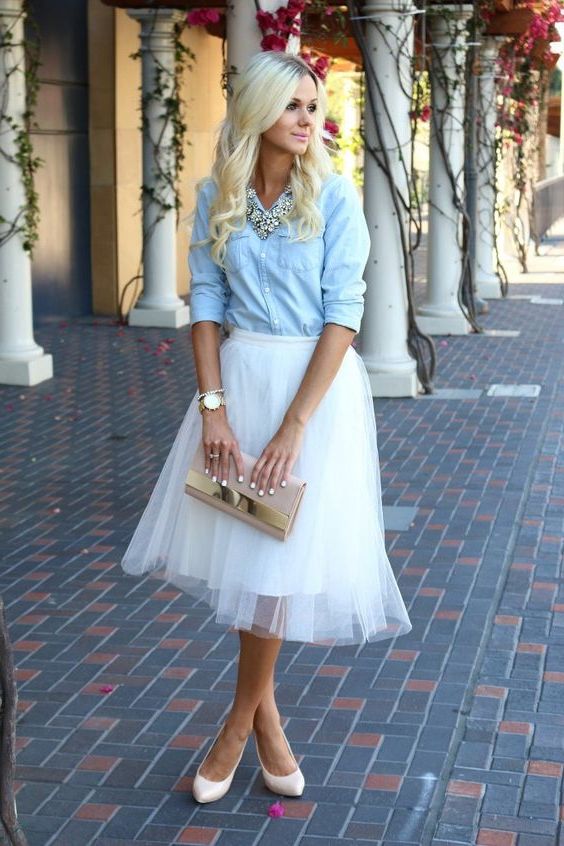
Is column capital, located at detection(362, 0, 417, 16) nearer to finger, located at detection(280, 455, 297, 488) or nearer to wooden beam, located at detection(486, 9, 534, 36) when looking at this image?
wooden beam, located at detection(486, 9, 534, 36)

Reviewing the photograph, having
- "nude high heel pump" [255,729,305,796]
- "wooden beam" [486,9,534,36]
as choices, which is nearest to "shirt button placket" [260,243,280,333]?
"nude high heel pump" [255,729,305,796]

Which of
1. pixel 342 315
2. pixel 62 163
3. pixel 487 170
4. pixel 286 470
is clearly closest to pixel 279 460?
pixel 286 470

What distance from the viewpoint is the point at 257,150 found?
3.36m

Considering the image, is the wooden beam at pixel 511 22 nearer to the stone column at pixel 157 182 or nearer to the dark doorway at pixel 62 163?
the stone column at pixel 157 182

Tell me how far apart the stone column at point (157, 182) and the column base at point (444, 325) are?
93.3 inches

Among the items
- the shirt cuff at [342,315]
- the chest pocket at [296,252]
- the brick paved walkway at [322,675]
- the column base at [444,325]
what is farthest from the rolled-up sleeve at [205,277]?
the column base at [444,325]

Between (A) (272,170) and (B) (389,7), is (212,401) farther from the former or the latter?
(B) (389,7)

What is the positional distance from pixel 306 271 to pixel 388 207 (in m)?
6.25

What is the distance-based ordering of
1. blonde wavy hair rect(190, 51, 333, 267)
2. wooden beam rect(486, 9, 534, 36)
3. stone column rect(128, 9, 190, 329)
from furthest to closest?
wooden beam rect(486, 9, 534, 36), stone column rect(128, 9, 190, 329), blonde wavy hair rect(190, 51, 333, 267)

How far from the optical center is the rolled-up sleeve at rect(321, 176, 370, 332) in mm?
3342

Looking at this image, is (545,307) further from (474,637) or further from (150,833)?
(150,833)

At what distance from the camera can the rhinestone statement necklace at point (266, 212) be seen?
11.0 ft

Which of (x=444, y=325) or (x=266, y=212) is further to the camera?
(x=444, y=325)

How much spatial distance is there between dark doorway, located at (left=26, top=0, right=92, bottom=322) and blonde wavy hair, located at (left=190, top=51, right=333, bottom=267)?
33.4 feet
